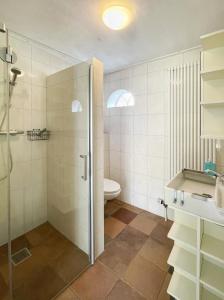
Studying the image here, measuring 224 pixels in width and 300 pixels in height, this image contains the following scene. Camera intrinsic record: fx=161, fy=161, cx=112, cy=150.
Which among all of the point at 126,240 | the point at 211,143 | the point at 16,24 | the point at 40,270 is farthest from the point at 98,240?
the point at 16,24

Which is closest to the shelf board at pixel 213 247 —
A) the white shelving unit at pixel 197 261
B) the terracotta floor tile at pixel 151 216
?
the white shelving unit at pixel 197 261

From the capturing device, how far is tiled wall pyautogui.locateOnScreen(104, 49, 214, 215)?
2234 mm

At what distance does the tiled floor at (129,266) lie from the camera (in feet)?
4.26

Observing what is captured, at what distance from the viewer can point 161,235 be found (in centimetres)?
198

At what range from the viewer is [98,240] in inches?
65.6

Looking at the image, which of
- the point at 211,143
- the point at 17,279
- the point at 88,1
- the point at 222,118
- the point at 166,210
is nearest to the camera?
the point at 88,1

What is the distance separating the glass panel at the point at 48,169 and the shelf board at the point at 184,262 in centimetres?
81

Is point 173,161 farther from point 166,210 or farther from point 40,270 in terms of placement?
point 40,270

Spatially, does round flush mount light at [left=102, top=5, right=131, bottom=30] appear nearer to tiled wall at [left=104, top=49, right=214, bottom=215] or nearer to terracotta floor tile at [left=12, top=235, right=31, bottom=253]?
tiled wall at [left=104, top=49, right=214, bottom=215]

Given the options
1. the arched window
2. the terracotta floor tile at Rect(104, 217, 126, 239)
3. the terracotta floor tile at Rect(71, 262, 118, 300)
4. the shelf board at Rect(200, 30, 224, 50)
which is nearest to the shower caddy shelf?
the arched window

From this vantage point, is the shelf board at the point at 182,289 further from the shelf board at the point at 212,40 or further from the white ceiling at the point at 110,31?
the white ceiling at the point at 110,31

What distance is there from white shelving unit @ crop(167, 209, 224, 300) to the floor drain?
1.33m

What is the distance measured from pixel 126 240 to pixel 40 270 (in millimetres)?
930

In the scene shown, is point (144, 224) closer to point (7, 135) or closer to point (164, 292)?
point (164, 292)
